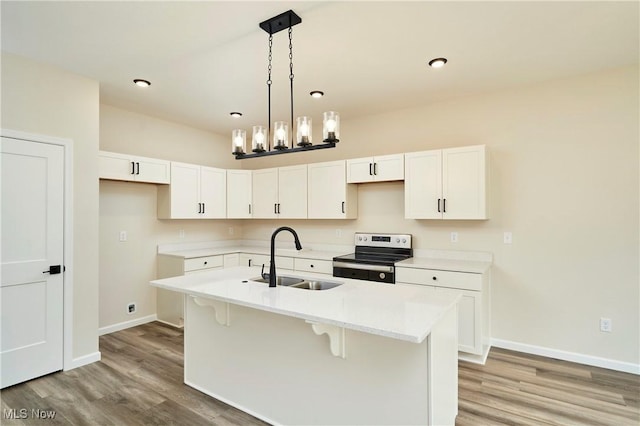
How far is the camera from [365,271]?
3.71 meters

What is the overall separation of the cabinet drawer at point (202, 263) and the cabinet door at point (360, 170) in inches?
83.7

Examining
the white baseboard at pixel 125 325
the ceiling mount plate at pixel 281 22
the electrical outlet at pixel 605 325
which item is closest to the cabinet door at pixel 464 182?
the electrical outlet at pixel 605 325

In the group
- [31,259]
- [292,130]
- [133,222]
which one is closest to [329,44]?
[292,130]

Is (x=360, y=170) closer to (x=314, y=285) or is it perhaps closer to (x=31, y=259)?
(x=314, y=285)

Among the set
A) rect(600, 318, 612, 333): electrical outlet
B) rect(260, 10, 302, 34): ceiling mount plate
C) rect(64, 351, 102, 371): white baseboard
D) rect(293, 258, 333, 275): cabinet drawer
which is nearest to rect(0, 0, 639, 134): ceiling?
rect(260, 10, 302, 34): ceiling mount plate

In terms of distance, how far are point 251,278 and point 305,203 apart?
2016mm

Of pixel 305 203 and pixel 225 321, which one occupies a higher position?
pixel 305 203

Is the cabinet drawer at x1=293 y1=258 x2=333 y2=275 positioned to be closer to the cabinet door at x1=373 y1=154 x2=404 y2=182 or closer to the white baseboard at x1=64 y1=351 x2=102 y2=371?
the cabinet door at x1=373 y1=154 x2=404 y2=182

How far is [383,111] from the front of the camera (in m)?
4.29

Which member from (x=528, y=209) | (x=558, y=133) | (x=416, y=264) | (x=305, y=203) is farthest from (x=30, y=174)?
(x=558, y=133)

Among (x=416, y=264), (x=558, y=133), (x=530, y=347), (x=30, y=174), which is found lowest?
(x=530, y=347)

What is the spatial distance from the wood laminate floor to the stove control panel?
4.78 feet

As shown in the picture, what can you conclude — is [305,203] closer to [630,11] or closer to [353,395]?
[353,395]

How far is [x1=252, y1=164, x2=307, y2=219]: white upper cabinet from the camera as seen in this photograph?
4648 millimetres
